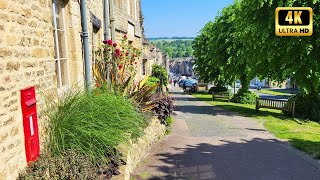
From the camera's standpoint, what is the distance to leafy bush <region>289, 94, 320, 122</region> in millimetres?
13859

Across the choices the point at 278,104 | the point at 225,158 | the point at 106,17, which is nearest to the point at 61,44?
the point at 106,17

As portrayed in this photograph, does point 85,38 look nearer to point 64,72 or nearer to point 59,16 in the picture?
point 59,16

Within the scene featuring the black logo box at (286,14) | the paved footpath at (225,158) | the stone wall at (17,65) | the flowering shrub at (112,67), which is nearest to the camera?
the stone wall at (17,65)

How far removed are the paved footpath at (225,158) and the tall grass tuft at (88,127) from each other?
3.77 ft

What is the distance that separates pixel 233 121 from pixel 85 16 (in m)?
8.43

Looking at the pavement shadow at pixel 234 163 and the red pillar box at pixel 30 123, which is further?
the pavement shadow at pixel 234 163

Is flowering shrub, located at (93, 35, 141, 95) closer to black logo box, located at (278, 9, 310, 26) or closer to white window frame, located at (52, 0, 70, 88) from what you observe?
white window frame, located at (52, 0, 70, 88)

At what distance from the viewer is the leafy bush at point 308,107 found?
45.5ft

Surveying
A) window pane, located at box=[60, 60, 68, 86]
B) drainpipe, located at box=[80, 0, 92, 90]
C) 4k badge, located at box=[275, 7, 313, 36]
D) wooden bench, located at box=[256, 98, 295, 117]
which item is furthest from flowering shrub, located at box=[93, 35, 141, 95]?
wooden bench, located at box=[256, 98, 295, 117]

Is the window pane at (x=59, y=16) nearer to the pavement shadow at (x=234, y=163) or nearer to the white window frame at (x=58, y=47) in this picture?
the white window frame at (x=58, y=47)

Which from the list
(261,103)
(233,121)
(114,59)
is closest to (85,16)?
(114,59)

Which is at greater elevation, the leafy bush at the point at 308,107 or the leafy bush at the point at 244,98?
the leafy bush at the point at 308,107

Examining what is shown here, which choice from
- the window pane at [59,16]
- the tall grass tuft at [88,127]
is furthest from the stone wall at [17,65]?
the window pane at [59,16]

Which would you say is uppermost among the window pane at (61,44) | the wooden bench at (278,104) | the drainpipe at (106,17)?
the drainpipe at (106,17)
